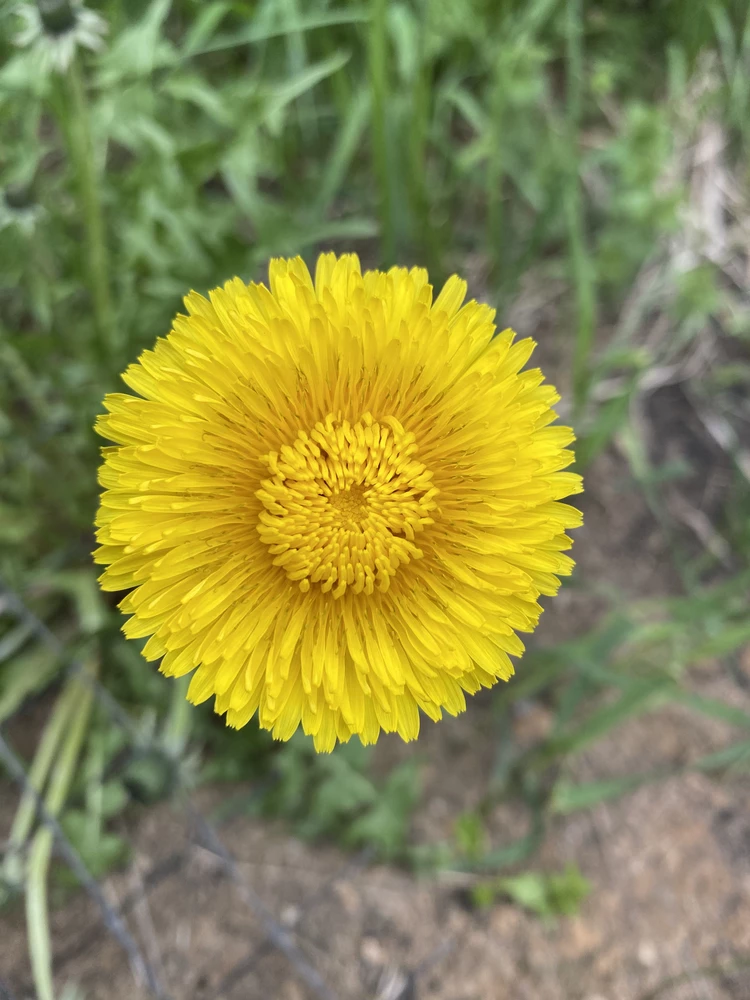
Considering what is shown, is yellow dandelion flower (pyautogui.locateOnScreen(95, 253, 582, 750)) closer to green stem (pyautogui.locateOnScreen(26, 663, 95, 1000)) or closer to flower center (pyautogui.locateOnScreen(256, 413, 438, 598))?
flower center (pyautogui.locateOnScreen(256, 413, 438, 598))

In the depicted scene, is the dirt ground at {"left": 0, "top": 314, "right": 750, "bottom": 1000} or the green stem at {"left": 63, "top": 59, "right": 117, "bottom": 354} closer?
the green stem at {"left": 63, "top": 59, "right": 117, "bottom": 354}

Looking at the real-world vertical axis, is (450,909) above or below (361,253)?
below

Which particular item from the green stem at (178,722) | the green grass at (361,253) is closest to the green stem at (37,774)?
the green grass at (361,253)

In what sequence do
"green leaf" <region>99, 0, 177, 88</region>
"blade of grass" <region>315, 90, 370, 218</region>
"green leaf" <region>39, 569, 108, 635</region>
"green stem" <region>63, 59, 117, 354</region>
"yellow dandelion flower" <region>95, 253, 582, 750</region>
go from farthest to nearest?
1. "blade of grass" <region>315, 90, 370, 218</region>
2. "green leaf" <region>39, 569, 108, 635</region>
3. "green leaf" <region>99, 0, 177, 88</region>
4. "green stem" <region>63, 59, 117, 354</region>
5. "yellow dandelion flower" <region>95, 253, 582, 750</region>

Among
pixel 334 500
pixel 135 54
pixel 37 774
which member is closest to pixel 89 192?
pixel 135 54

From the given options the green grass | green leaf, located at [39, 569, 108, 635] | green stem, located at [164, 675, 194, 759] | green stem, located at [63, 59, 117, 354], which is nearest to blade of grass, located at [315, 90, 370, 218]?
the green grass

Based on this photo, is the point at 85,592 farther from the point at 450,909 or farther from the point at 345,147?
the point at 345,147

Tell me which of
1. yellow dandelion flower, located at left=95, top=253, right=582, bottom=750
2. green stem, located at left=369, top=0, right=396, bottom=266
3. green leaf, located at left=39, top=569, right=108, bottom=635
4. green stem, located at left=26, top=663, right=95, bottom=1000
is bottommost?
green stem, located at left=26, top=663, right=95, bottom=1000
